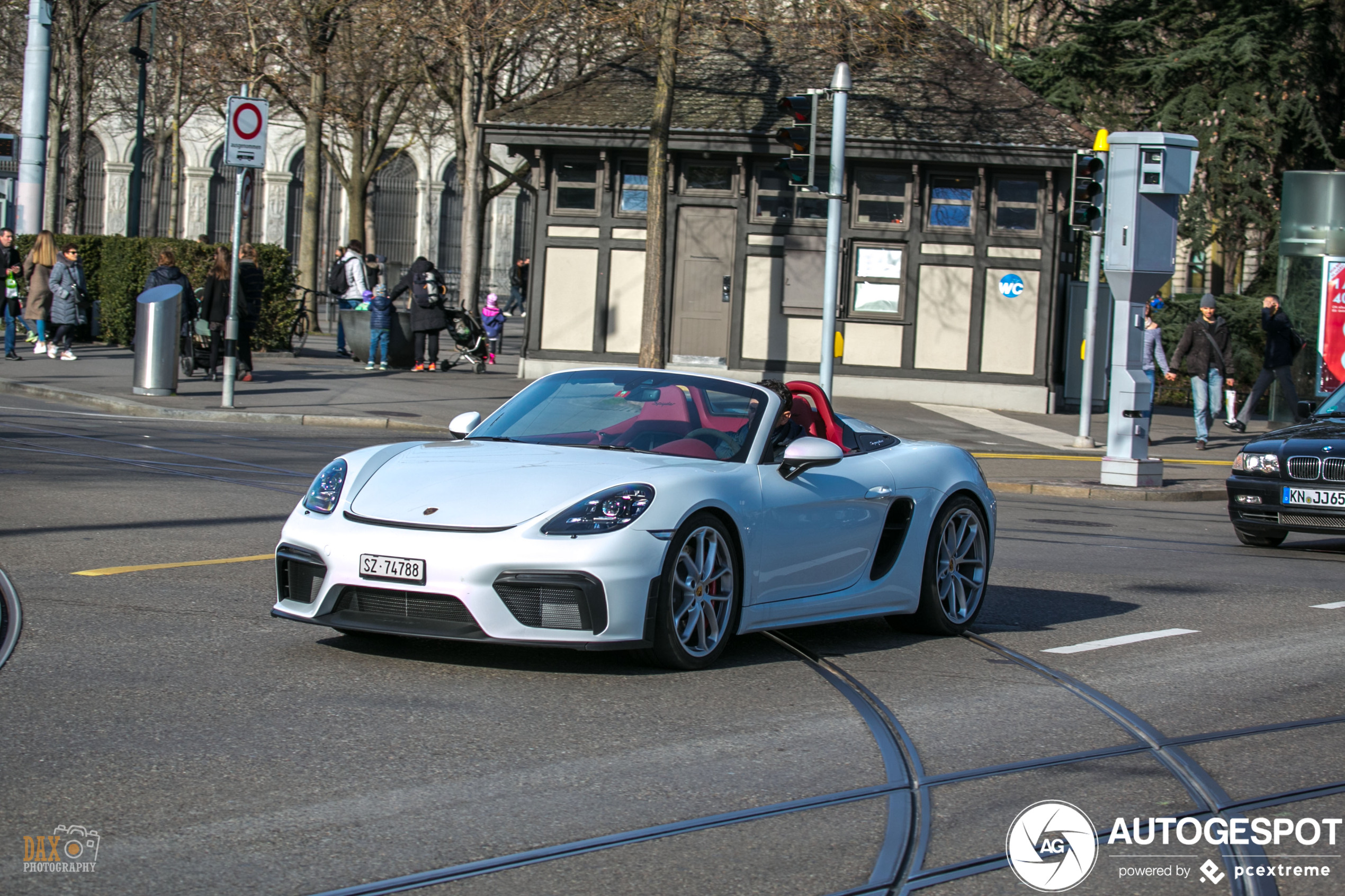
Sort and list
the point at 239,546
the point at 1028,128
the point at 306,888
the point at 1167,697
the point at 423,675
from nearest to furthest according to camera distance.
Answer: the point at 306,888, the point at 423,675, the point at 1167,697, the point at 239,546, the point at 1028,128

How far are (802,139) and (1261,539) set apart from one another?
811 centimetres

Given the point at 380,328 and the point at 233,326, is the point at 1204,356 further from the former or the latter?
the point at 233,326

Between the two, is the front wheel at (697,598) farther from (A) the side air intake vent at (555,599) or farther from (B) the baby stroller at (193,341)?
(B) the baby stroller at (193,341)

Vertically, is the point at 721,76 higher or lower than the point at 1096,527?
higher

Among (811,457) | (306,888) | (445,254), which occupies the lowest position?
(306,888)

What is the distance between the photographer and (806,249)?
90.3ft

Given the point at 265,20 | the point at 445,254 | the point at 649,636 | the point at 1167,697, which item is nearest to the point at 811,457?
the point at 649,636

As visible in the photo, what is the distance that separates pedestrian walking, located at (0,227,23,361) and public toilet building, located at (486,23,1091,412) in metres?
7.81

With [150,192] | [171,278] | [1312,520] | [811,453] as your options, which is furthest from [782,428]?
[150,192]

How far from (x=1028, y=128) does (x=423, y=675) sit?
74.4 ft

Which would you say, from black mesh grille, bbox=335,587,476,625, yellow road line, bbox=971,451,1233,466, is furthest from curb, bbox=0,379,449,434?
black mesh grille, bbox=335,587,476,625

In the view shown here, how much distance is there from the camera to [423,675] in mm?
6527

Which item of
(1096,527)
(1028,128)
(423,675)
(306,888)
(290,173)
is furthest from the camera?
(290,173)

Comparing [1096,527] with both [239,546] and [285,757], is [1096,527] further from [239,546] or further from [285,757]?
[285,757]
